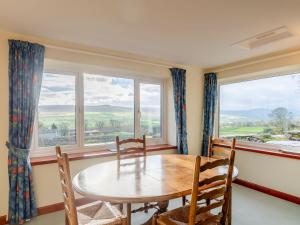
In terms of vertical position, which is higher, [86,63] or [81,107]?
[86,63]

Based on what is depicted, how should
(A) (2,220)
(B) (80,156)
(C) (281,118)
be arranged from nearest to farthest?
(A) (2,220), (B) (80,156), (C) (281,118)

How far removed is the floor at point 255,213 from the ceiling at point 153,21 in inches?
85.3

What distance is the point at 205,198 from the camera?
143cm

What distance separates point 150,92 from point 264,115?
2.03m

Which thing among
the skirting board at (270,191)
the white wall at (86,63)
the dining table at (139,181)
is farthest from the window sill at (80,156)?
the skirting board at (270,191)

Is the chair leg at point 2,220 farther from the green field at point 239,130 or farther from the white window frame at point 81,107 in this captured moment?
the green field at point 239,130

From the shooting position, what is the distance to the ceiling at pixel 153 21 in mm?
1724

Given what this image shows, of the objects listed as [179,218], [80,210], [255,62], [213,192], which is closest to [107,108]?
[80,210]

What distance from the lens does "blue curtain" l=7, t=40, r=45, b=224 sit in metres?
2.26

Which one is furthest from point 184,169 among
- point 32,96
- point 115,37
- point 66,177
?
point 32,96

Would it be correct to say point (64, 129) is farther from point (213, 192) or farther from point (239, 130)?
point (239, 130)

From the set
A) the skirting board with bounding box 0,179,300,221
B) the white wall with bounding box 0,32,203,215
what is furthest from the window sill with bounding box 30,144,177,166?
the skirting board with bounding box 0,179,300,221

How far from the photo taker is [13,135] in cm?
228

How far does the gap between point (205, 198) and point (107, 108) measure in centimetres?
228
